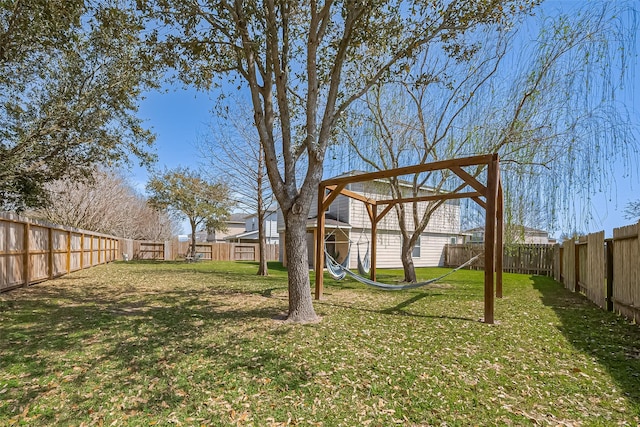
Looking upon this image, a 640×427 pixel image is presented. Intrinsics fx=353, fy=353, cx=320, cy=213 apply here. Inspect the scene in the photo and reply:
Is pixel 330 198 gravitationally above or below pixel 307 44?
below

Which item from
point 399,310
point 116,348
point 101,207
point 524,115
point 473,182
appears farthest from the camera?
point 101,207

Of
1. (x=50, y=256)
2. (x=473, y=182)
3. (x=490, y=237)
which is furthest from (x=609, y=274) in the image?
(x=50, y=256)

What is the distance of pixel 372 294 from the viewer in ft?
25.2

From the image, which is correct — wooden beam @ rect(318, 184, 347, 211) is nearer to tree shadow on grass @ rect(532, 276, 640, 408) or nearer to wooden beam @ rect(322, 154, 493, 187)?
wooden beam @ rect(322, 154, 493, 187)

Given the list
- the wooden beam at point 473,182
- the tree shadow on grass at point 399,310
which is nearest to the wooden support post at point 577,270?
the tree shadow on grass at point 399,310

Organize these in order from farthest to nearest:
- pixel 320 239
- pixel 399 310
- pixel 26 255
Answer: pixel 26 255 → pixel 320 239 → pixel 399 310

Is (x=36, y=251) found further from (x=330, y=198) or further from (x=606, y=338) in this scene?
(x=606, y=338)

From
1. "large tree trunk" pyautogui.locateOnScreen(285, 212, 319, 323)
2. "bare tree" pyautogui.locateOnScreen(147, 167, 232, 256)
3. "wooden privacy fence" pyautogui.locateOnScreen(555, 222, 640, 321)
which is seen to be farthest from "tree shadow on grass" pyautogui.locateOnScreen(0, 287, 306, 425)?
"bare tree" pyautogui.locateOnScreen(147, 167, 232, 256)

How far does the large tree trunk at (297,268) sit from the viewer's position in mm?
5012

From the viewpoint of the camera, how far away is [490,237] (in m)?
4.79

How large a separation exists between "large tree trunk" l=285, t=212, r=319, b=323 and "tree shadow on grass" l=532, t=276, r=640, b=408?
3249 mm

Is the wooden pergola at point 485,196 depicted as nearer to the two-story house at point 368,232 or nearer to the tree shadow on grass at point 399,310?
the tree shadow on grass at point 399,310

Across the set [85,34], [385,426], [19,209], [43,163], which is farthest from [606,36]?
[19,209]

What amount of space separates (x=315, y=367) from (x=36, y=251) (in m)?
8.22
